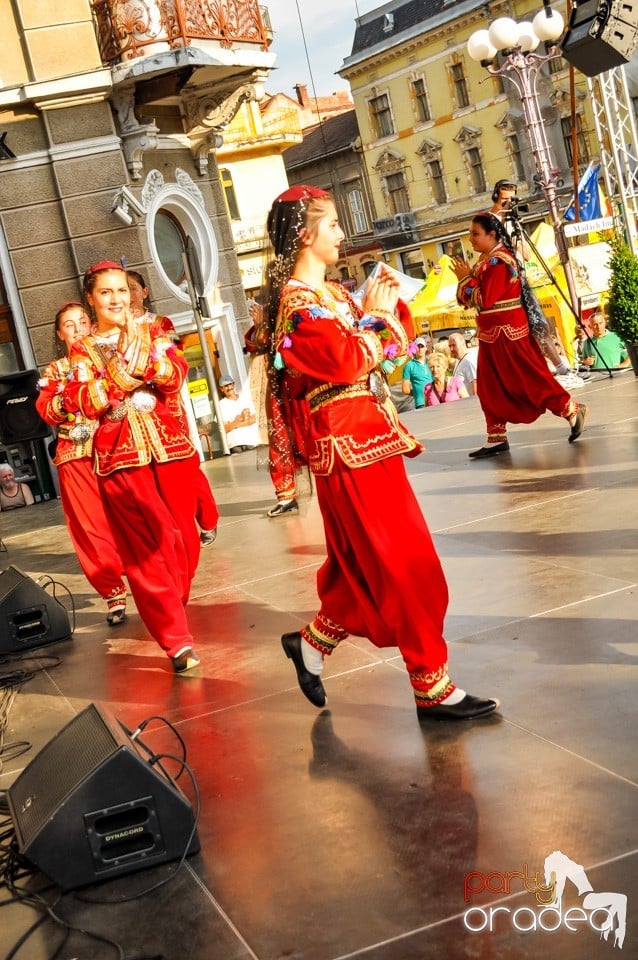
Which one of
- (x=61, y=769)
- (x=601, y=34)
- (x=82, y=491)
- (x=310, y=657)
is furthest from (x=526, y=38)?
(x=61, y=769)

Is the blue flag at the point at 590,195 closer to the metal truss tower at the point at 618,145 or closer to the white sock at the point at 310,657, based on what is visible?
the metal truss tower at the point at 618,145

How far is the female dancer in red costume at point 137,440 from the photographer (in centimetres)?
528

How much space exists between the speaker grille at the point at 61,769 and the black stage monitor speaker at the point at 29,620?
2746 mm

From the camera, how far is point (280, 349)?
158 inches

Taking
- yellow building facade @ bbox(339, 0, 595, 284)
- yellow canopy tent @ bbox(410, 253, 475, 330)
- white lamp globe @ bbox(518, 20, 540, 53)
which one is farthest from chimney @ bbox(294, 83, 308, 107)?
white lamp globe @ bbox(518, 20, 540, 53)

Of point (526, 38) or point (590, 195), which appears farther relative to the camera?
point (526, 38)

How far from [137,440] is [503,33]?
38.7ft

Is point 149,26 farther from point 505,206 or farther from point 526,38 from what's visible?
point 505,206

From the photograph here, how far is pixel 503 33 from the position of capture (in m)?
15.4

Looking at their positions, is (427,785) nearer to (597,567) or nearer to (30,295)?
(597,567)

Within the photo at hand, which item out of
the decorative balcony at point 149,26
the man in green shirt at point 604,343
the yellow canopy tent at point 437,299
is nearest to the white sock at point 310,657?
the man in green shirt at point 604,343

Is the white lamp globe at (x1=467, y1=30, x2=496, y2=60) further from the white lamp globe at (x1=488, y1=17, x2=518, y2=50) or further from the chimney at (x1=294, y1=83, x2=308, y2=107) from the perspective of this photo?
the chimney at (x1=294, y1=83, x2=308, y2=107)

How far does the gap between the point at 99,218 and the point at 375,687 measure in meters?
10.1

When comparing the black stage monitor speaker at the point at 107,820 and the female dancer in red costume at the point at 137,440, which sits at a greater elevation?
the female dancer in red costume at the point at 137,440
